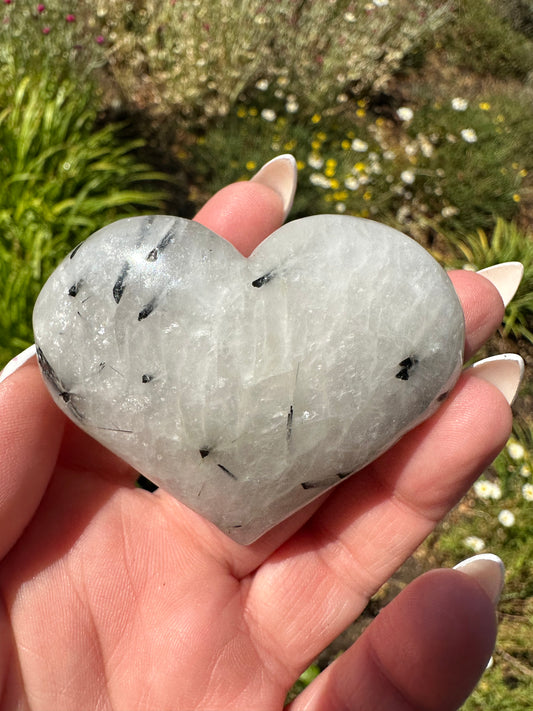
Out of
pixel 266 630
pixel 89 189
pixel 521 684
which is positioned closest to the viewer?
pixel 266 630

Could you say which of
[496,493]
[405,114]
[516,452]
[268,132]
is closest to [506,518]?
[496,493]

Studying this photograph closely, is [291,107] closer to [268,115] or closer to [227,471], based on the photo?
[268,115]

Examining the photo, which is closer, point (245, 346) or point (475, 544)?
point (245, 346)

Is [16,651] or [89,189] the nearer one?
[16,651]

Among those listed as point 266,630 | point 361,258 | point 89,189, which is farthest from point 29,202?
point 266,630

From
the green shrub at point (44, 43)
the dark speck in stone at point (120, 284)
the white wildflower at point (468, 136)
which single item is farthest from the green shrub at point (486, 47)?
the dark speck in stone at point (120, 284)

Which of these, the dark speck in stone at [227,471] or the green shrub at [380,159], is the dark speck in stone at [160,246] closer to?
the dark speck in stone at [227,471]

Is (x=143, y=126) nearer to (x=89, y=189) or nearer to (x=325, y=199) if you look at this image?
(x=89, y=189)

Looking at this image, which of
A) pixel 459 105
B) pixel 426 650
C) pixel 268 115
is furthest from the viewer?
pixel 459 105
